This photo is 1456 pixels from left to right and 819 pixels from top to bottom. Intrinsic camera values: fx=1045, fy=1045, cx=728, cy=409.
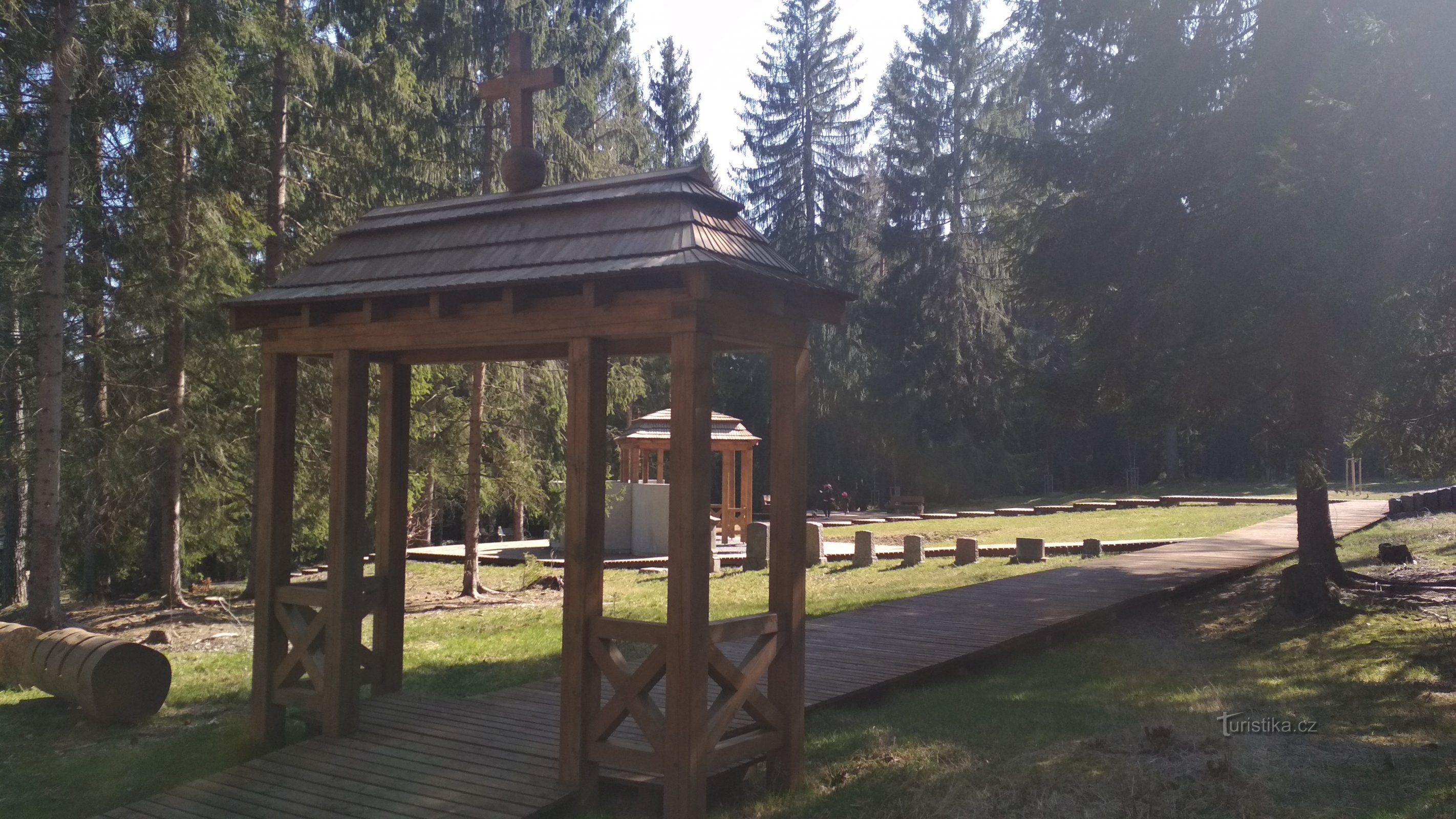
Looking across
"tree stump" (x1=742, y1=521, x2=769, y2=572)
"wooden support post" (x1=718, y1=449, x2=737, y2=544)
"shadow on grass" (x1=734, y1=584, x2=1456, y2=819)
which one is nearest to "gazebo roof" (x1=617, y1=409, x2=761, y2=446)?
"wooden support post" (x1=718, y1=449, x2=737, y2=544)

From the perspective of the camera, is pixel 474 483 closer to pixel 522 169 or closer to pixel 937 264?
pixel 522 169

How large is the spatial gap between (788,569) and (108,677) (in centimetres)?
510

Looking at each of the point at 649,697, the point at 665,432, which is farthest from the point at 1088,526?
the point at 649,697

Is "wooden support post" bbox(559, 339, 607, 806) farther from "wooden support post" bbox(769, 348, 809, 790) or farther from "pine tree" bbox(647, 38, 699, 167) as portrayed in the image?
"pine tree" bbox(647, 38, 699, 167)

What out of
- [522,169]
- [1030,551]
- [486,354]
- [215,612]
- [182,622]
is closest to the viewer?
[522,169]

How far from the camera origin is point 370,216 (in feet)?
23.9

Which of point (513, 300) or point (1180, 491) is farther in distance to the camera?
point (1180, 491)

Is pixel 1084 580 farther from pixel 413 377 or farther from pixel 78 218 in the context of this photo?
pixel 78 218

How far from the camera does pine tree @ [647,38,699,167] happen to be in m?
39.5

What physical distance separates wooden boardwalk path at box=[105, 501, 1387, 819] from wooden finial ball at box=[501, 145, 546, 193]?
11.5 ft

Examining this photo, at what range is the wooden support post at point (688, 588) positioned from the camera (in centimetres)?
512

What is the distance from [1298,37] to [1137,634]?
6.10 metres

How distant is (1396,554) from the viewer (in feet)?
43.4

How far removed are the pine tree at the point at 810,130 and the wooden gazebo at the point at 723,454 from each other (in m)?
18.4
